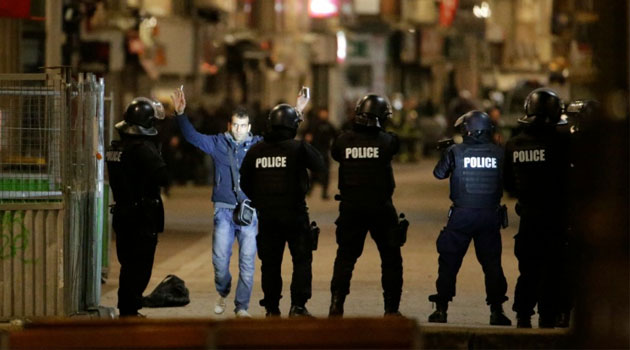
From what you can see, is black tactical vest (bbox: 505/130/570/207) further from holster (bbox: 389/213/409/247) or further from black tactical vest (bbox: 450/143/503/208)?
holster (bbox: 389/213/409/247)

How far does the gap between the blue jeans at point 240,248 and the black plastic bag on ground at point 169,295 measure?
35.7 inches

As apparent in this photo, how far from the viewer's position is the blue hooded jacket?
44.4 ft

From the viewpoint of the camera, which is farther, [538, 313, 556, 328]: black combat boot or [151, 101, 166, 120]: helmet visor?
[151, 101, 166, 120]: helmet visor

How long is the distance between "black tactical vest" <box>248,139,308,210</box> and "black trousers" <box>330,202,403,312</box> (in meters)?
0.50

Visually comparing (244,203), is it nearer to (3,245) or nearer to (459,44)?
(3,245)

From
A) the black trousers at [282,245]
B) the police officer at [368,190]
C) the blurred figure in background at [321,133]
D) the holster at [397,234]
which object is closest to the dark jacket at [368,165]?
the police officer at [368,190]

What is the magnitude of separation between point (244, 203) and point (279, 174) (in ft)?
2.48

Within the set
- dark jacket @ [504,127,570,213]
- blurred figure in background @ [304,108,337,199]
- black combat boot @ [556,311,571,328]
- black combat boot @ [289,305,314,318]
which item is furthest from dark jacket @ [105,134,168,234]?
blurred figure in background @ [304,108,337,199]

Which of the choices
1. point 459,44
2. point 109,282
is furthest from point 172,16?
point 459,44

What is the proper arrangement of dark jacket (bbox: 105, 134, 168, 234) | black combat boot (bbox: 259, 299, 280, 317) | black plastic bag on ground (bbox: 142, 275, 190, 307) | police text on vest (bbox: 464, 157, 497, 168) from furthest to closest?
black plastic bag on ground (bbox: 142, 275, 190, 307) → black combat boot (bbox: 259, 299, 280, 317) → police text on vest (bbox: 464, 157, 497, 168) → dark jacket (bbox: 105, 134, 168, 234)

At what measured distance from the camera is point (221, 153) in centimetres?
1356

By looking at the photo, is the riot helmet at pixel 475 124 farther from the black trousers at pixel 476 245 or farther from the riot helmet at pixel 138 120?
the riot helmet at pixel 138 120

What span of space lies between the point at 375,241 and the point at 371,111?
3.60 feet

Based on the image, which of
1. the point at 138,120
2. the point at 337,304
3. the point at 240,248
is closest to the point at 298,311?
the point at 337,304
